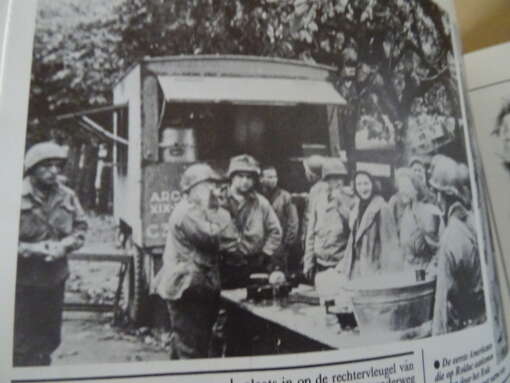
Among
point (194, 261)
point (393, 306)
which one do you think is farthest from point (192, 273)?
point (393, 306)

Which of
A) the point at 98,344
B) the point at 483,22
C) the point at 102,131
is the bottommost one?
the point at 98,344

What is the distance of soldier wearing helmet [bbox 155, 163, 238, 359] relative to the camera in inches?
9.9

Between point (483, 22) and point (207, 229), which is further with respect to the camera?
point (483, 22)

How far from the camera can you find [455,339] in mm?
296

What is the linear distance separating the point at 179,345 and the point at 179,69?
0.45 ft

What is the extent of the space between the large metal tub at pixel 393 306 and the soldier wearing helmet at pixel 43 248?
0.46ft

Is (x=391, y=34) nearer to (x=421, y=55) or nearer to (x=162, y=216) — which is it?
(x=421, y=55)

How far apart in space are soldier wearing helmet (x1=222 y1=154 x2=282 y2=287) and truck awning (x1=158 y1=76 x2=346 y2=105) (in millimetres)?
33

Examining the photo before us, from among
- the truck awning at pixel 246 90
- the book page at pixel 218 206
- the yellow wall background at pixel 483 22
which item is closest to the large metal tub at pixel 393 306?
the book page at pixel 218 206

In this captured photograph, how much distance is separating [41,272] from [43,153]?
0.06 m

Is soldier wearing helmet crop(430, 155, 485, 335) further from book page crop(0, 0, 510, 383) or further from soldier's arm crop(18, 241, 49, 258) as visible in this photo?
soldier's arm crop(18, 241, 49, 258)

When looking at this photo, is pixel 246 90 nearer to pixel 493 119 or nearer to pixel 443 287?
pixel 443 287

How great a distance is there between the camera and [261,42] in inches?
11.3

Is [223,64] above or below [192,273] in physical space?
above
